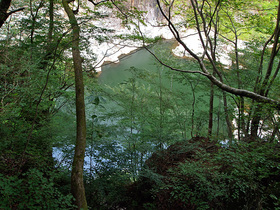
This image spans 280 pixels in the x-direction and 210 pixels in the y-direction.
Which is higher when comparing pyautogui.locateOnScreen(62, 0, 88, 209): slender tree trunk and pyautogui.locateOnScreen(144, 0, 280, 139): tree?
pyautogui.locateOnScreen(144, 0, 280, 139): tree

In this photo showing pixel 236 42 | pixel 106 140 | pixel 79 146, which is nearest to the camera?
pixel 79 146

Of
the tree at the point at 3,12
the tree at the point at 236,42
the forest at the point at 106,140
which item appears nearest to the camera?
the tree at the point at 3,12

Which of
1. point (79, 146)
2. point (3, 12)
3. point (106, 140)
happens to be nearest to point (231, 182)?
point (79, 146)

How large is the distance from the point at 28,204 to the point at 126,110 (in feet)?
8.59

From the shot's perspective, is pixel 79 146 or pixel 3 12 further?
pixel 79 146

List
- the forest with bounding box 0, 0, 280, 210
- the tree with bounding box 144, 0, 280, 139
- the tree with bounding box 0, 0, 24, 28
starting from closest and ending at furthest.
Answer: the tree with bounding box 0, 0, 24, 28 → the forest with bounding box 0, 0, 280, 210 → the tree with bounding box 144, 0, 280, 139

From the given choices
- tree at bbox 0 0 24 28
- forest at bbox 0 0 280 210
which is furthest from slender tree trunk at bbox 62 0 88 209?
tree at bbox 0 0 24 28

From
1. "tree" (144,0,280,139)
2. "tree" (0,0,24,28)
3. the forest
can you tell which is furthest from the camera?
"tree" (144,0,280,139)

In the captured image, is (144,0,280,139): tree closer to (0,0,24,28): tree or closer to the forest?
the forest

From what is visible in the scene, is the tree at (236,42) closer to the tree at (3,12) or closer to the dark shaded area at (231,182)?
the dark shaded area at (231,182)

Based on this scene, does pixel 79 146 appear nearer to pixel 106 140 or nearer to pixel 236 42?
pixel 106 140

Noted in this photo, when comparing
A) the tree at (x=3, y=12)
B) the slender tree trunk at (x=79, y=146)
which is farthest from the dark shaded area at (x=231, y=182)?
the tree at (x=3, y=12)

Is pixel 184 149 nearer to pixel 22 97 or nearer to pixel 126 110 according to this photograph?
pixel 126 110

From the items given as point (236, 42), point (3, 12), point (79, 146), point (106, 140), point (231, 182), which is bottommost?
point (231, 182)
